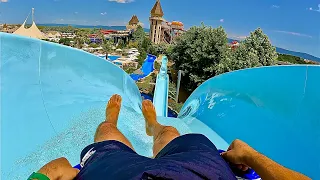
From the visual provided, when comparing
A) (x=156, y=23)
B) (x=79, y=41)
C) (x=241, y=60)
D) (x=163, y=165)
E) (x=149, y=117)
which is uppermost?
(x=156, y=23)

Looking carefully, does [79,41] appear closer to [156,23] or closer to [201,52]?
[156,23]

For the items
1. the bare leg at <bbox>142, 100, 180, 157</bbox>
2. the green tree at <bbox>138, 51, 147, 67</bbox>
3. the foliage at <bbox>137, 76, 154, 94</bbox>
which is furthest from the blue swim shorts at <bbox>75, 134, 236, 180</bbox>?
the green tree at <bbox>138, 51, 147, 67</bbox>

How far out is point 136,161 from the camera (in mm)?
662

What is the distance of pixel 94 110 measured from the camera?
6.96ft

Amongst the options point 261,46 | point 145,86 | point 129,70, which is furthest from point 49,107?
point 129,70

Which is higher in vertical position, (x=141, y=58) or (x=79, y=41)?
(x=79, y=41)

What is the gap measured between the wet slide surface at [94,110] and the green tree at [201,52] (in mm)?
7551

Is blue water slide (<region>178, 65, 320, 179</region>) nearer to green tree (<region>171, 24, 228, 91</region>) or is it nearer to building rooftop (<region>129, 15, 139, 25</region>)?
green tree (<region>171, 24, 228, 91</region>)

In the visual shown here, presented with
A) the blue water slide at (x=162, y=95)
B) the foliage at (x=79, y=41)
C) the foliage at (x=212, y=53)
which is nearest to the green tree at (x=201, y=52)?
the foliage at (x=212, y=53)

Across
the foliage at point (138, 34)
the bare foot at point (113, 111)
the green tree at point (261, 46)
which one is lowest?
the bare foot at point (113, 111)

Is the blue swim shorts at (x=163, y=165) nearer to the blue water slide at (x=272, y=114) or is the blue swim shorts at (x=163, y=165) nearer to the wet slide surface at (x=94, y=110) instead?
the wet slide surface at (x=94, y=110)

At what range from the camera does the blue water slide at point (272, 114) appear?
60.8 inches

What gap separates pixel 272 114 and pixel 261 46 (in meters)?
7.30

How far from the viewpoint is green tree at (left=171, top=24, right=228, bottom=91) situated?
10.0m
